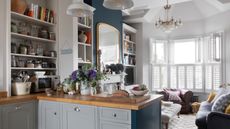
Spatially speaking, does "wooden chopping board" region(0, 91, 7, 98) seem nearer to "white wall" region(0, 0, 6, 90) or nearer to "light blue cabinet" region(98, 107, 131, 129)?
"white wall" region(0, 0, 6, 90)

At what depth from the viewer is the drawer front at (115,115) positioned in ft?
7.59

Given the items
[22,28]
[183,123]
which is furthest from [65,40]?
[183,123]

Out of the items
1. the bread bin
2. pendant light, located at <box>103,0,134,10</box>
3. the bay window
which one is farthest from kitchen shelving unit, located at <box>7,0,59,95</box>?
the bay window

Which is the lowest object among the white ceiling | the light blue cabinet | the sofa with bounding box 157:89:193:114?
the sofa with bounding box 157:89:193:114

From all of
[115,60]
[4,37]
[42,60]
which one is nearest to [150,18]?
[115,60]

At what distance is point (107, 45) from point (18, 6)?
2.46m

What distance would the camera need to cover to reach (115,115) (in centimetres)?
240

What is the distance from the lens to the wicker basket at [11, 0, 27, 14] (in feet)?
11.1

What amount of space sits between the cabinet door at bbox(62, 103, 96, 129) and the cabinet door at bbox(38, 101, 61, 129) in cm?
15

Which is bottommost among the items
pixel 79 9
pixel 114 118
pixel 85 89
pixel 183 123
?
pixel 183 123

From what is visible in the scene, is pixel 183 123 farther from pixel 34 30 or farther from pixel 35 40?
pixel 34 30

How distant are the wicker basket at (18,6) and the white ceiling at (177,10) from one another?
128 inches

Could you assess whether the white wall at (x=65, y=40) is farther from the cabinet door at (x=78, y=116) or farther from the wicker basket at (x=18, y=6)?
the cabinet door at (x=78, y=116)

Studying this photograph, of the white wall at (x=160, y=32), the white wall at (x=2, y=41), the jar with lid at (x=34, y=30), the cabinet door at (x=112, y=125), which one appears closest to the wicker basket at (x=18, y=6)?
the white wall at (x=2, y=41)
